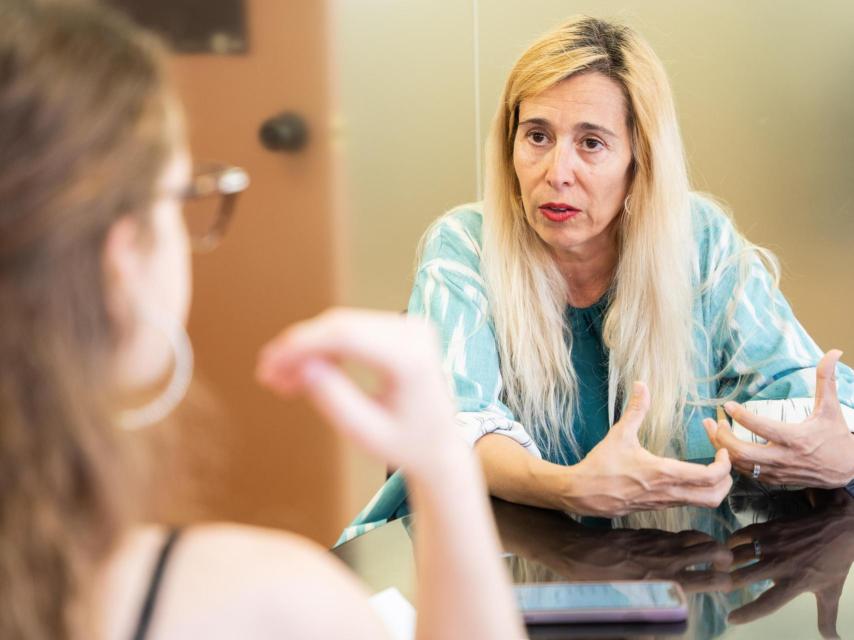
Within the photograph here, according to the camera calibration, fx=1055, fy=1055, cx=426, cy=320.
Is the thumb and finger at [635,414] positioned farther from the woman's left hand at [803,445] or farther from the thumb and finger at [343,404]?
the thumb and finger at [343,404]

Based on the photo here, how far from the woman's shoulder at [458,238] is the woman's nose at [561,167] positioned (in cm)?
19

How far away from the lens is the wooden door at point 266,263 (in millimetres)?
2781

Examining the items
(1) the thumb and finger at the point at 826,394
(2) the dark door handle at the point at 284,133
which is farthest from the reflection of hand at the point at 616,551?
(2) the dark door handle at the point at 284,133

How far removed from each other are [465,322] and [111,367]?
46.6 inches

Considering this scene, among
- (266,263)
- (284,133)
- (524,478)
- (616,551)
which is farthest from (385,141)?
(616,551)

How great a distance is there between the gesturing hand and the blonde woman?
1.02m

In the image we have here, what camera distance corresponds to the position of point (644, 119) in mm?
1877

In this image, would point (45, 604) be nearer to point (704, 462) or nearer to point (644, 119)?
point (704, 462)

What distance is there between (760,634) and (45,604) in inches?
28.8

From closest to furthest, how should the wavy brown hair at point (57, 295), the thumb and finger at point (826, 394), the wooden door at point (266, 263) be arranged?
the wavy brown hair at point (57, 295) < the thumb and finger at point (826, 394) < the wooden door at point (266, 263)

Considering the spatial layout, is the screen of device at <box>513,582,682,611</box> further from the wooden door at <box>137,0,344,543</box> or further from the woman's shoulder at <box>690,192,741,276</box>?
the wooden door at <box>137,0,344,543</box>

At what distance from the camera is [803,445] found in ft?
4.91

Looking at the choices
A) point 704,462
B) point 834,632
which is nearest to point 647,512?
point 704,462

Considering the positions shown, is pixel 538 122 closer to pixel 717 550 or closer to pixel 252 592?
pixel 717 550
